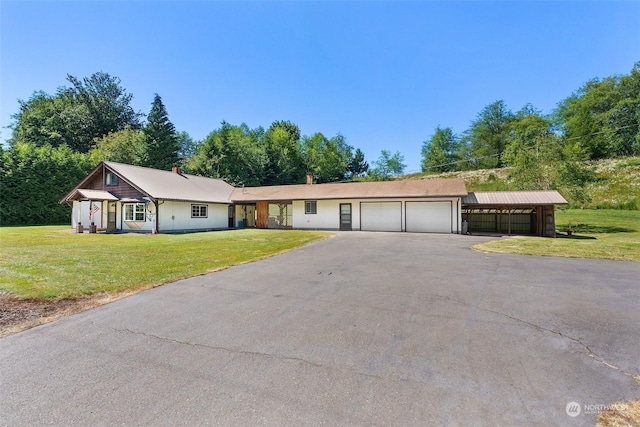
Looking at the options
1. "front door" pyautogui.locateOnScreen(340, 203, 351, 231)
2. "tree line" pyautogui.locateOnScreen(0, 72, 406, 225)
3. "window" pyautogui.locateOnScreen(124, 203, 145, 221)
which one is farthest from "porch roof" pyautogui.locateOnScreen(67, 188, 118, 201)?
"front door" pyautogui.locateOnScreen(340, 203, 351, 231)

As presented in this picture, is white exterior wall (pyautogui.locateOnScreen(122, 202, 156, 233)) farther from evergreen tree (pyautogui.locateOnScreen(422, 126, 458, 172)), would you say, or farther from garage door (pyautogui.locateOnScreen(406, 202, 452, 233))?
evergreen tree (pyautogui.locateOnScreen(422, 126, 458, 172))

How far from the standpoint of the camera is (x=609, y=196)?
29.2m

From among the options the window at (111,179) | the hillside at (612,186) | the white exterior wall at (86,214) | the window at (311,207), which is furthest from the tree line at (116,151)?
the hillside at (612,186)

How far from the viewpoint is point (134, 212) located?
67.6 feet

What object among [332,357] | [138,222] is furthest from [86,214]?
[332,357]

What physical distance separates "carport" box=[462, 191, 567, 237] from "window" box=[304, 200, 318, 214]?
1056 centimetres

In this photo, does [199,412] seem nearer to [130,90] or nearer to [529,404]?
[529,404]

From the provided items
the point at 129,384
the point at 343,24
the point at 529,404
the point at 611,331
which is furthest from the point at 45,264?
the point at 343,24

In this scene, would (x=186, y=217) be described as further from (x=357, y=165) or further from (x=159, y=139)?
(x=357, y=165)

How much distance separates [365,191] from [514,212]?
426 inches

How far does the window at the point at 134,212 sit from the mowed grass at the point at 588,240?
66.7 ft

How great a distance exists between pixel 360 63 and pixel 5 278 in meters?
19.7

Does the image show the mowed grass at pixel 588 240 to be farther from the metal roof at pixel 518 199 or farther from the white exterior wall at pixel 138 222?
the white exterior wall at pixel 138 222

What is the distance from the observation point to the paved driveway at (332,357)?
246 cm
